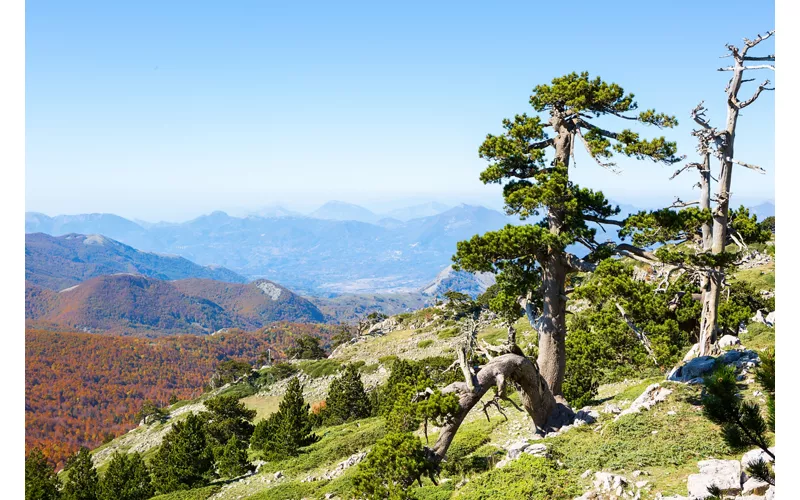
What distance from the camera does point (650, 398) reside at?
44.0ft

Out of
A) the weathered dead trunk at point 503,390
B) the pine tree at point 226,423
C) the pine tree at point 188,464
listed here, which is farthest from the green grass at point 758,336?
the pine tree at point 226,423

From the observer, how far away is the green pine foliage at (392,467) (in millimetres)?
9727

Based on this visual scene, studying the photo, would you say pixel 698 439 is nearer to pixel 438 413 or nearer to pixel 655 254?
pixel 655 254

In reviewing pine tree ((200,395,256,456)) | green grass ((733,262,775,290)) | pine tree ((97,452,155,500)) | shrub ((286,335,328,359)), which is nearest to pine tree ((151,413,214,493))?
pine tree ((97,452,155,500))

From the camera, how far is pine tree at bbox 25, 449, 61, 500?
28.9 meters

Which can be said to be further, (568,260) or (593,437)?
(568,260)

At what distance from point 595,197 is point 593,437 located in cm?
620

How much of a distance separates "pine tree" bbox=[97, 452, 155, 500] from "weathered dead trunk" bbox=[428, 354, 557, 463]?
26252 mm

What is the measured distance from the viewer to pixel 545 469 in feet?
35.6

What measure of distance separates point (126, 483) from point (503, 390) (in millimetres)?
28414

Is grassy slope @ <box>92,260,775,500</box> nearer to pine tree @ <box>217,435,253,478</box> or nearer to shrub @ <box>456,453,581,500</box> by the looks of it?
shrub @ <box>456,453,581,500</box>

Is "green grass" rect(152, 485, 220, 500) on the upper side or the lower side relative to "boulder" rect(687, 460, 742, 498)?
lower

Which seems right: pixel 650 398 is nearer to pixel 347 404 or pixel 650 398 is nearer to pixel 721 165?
pixel 721 165
